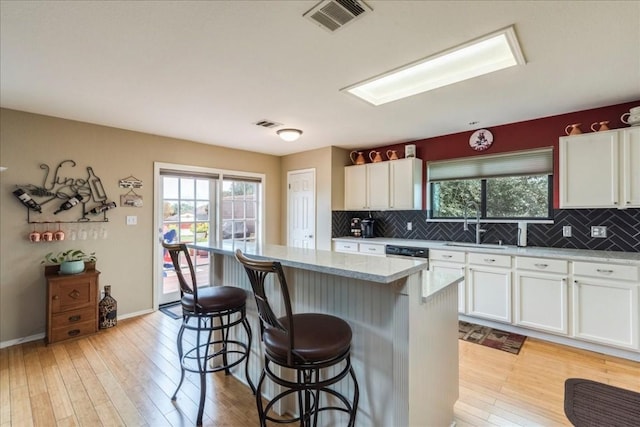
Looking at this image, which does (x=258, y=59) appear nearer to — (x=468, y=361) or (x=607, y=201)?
(x=468, y=361)

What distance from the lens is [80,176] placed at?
3.45m

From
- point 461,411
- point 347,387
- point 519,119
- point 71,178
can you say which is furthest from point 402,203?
point 71,178

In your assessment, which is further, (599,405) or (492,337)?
(492,337)

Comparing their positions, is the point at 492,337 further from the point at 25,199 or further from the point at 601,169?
the point at 25,199

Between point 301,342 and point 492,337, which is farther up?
point 301,342

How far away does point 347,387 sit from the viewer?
166cm

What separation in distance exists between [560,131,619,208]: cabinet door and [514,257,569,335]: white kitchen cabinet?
711mm

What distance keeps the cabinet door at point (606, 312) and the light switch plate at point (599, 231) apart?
0.67 meters

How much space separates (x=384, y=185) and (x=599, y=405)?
3.23 meters

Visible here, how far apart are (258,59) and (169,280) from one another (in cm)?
351

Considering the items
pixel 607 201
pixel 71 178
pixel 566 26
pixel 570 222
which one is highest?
pixel 566 26

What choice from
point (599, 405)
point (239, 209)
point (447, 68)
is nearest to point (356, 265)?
point (599, 405)

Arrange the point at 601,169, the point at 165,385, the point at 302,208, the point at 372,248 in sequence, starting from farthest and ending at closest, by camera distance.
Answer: the point at 302,208, the point at 372,248, the point at 601,169, the point at 165,385

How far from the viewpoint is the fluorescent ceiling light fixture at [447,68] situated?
6.42 feet
